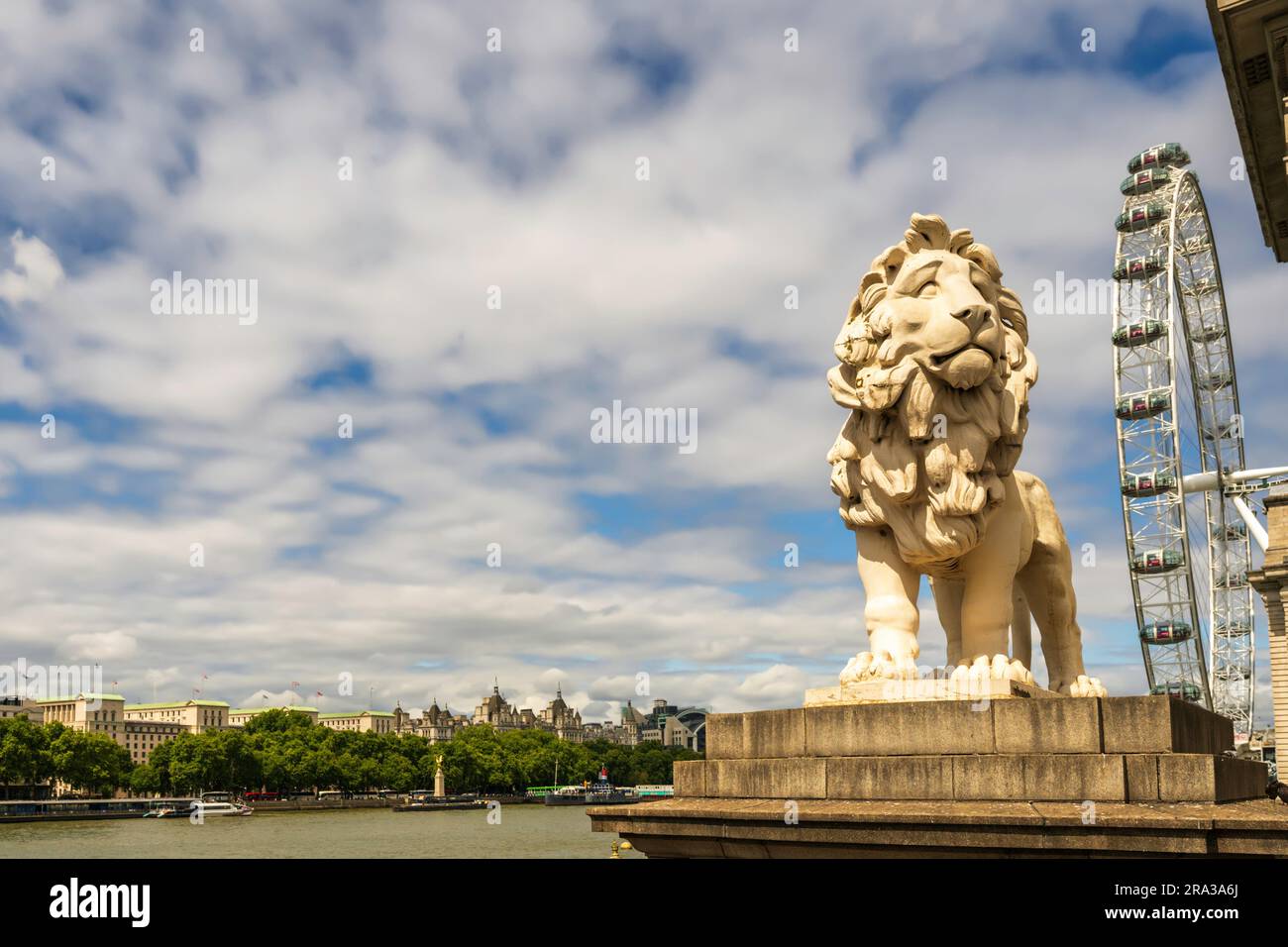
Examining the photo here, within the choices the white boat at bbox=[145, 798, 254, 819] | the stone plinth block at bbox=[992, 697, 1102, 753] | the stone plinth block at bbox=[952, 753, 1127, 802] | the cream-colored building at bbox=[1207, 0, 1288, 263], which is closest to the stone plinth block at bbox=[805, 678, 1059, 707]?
the stone plinth block at bbox=[992, 697, 1102, 753]

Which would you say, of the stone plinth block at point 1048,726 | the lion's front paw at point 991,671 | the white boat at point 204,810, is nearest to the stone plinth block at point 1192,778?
the stone plinth block at point 1048,726

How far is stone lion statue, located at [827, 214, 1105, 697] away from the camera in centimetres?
682

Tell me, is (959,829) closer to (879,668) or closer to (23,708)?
(879,668)

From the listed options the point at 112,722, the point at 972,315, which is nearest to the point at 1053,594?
the point at 972,315

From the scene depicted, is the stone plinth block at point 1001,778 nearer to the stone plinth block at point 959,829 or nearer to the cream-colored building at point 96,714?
the stone plinth block at point 959,829

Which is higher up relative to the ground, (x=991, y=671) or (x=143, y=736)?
(x=991, y=671)

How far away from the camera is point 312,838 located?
47.7m

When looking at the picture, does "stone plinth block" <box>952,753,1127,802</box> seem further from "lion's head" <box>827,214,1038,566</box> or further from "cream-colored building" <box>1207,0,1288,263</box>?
"cream-colored building" <box>1207,0,1288,263</box>

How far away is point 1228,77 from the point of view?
A: 1368 cm

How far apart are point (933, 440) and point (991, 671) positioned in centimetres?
143

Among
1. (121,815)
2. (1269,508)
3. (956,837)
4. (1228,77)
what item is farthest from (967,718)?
(121,815)
